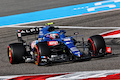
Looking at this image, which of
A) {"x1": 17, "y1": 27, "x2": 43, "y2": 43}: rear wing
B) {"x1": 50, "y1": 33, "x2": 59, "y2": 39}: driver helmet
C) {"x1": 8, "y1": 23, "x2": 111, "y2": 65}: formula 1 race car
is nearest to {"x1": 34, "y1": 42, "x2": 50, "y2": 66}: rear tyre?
{"x1": 8, "y1": 23, "x2": 111, "y2": 65}: formula 1 race car

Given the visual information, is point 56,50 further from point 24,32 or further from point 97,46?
point 24,32

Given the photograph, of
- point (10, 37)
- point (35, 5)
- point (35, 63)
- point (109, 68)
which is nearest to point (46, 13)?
point (35, 5)

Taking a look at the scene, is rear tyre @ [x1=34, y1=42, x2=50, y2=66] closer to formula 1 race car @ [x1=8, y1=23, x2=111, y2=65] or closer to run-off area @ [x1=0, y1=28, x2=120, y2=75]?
formula 1 race car @ [x1=8, y1=23, x2=111, y2=65]

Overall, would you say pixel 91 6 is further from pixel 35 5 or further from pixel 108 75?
pixel 108 75

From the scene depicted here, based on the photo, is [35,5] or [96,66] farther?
[35,5]

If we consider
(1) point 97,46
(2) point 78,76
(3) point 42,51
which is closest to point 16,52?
(3) point 42,51

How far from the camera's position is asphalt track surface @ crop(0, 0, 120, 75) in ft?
29.0


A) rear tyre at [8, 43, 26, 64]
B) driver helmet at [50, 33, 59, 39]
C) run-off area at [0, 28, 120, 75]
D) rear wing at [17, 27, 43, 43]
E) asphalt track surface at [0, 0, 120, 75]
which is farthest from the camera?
rear wing at [17, 27, 43, 43]

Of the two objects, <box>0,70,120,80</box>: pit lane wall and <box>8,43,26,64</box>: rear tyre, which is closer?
<box>0,70,120,80</box>: pit lane wall

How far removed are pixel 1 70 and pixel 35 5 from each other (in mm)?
12638

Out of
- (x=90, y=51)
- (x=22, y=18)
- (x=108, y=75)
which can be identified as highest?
(x=22, y=18)

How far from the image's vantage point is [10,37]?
1395 centimetres

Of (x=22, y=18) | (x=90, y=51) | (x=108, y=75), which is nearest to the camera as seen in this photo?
(x=108, y=75)

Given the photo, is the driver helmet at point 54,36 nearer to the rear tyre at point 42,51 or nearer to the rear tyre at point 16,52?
the rear tyre at point 42,51
